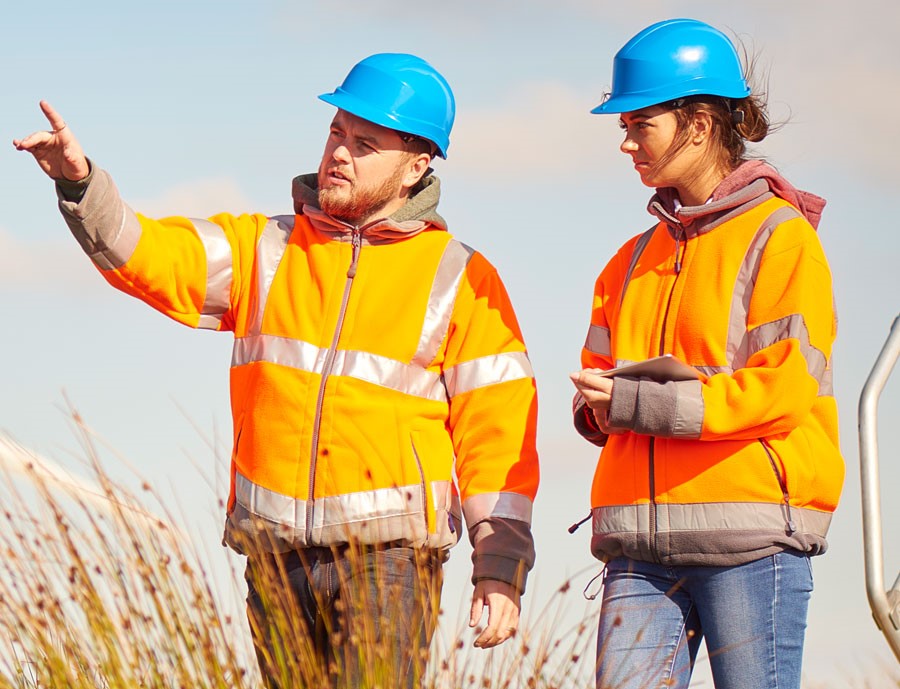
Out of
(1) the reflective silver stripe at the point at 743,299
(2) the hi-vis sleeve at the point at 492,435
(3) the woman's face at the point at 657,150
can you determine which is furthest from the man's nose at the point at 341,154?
(1) the reflective silver stripe at the point at 743,299

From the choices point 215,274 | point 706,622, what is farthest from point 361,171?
point 706,622

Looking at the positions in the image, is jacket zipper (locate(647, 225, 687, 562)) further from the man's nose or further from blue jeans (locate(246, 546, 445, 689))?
the man's nose

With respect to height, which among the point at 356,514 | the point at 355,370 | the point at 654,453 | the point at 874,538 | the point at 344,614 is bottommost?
the point at 344,614

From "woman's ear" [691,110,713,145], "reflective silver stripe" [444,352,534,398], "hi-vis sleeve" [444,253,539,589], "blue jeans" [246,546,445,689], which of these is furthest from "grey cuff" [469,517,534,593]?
"woman's ear" [691,110,713,145]

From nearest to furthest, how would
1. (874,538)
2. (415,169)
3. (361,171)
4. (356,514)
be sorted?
(874,538) → (356,514) → (361,171) → (415,169)

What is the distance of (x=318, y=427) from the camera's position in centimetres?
367

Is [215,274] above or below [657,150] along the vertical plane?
below

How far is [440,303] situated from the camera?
12.6 ft

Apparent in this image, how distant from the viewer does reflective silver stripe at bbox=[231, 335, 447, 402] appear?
146 inches

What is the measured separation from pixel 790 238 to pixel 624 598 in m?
1.01

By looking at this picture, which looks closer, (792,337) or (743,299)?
(792,337)

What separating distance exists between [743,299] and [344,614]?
4.22 feet

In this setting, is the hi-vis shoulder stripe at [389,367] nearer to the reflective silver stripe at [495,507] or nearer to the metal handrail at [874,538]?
the reflective silver stripe at [495,507]

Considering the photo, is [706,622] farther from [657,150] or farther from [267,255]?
[267,255]
